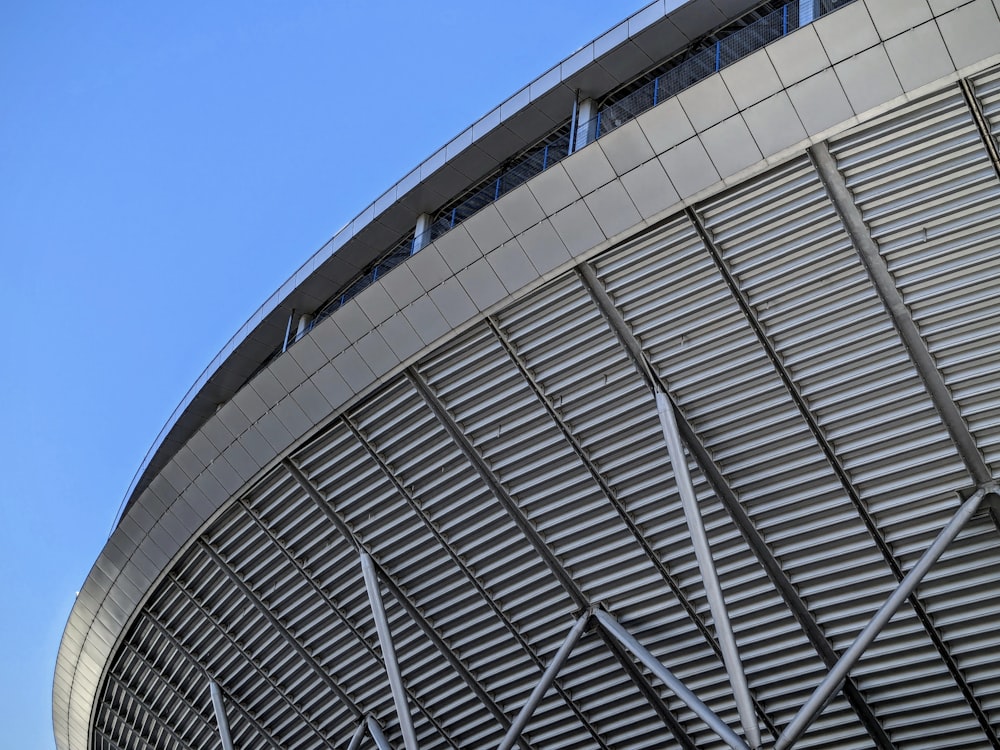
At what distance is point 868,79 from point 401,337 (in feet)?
28.7

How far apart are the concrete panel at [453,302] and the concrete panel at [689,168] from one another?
162 inches

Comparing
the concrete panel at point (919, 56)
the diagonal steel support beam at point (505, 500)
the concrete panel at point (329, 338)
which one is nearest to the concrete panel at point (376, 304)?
the concrete panel at point (329, 338)

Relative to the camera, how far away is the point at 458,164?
70.1ft

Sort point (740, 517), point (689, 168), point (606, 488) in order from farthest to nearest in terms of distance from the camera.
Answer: point (606, 488), point (740, 517), point (689, 168)

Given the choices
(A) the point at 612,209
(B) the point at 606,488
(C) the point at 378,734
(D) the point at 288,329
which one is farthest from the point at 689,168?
(C) the point at 378,734

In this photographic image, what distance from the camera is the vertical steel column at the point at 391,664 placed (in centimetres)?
1947

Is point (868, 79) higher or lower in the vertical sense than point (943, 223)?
higher

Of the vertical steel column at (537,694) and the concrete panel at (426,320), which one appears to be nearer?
the concrete panel at (426,320)

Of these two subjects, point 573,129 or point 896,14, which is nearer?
point 896,14

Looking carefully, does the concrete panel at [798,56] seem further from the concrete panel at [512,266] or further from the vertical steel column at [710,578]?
the vertical steel column at [710,578]

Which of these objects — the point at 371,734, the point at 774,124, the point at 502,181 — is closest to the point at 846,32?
the point at 774,124

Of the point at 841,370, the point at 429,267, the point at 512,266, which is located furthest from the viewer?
the point at 429,267

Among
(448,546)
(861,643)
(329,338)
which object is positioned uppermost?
(329,338)

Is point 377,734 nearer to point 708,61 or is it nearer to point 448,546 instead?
point 448,546
